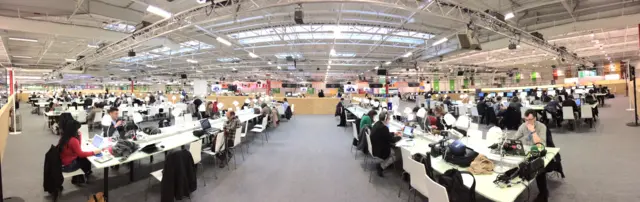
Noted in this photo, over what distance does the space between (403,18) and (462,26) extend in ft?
7.83

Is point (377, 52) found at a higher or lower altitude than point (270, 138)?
higher

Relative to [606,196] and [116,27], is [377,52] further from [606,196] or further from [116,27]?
[606,196]

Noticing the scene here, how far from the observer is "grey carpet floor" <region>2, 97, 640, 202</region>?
11.7 ft

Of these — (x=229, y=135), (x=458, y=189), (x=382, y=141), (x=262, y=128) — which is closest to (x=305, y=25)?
(x=262, y=128)

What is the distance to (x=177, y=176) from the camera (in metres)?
3.18

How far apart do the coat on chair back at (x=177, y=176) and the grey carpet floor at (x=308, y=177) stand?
36cm

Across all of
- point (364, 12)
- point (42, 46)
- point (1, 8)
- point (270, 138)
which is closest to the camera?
point (1, 8)

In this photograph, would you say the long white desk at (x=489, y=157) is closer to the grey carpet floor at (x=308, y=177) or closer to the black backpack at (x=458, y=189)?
the black backpack at (x=458, y=189)

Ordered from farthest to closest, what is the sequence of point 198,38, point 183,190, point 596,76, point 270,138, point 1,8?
point 596,76
point 198,38
point 270,138
point 1,8
point 183,190

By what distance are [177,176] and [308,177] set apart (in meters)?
1.88

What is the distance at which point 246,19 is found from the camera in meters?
9.41

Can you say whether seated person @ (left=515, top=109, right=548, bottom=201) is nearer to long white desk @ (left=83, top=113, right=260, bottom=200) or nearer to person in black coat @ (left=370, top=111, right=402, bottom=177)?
person in black coat @ (left=370, top=111, right=402, bottom=177)

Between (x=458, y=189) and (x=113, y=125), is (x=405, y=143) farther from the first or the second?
(x=113, y=125)

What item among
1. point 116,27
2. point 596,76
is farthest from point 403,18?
point 596,76
